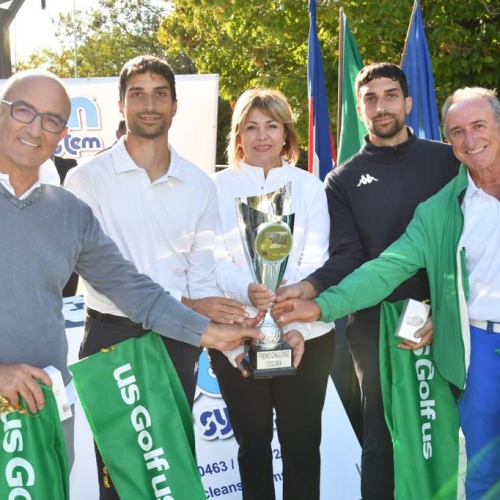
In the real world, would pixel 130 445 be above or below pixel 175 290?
below

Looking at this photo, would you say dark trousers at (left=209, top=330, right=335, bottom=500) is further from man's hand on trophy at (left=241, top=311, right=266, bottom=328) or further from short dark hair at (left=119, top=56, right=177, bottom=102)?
short dark hair at (left=119, top=56, right=177, bottom=102)

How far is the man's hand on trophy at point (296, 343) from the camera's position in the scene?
303 cm

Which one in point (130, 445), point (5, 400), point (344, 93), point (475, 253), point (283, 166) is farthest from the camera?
point (344, 93)

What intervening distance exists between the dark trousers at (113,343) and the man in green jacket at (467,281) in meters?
0.46

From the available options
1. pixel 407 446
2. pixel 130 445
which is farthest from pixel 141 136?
pixel 407 446

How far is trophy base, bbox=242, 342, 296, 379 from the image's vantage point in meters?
2.87

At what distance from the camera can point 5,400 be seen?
2.25 metres

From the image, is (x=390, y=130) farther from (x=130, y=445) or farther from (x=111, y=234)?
(x=130, y=445)

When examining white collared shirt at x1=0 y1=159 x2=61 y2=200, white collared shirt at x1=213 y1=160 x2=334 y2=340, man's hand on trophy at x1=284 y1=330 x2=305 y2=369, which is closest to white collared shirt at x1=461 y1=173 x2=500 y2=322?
white collared shirt at x1=213 y1=160 x2=334 y2=340

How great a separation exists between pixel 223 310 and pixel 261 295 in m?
0.20

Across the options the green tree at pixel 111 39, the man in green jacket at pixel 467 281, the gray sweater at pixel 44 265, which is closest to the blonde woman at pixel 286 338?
the man in green jacket at pixel 467 281

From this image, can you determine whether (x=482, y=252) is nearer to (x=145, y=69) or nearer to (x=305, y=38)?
(x=145, y=69)

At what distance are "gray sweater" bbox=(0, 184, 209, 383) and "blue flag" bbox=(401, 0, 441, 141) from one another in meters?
4.03

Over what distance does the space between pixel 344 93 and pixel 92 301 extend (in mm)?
3972
